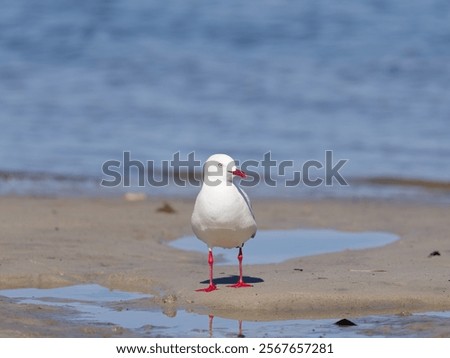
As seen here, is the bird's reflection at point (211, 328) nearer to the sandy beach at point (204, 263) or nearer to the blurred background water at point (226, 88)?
the sandy beach at point (204, 263)

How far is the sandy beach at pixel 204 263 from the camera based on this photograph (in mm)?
6992

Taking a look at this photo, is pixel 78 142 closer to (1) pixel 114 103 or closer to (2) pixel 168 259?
(1) pixel 114 103

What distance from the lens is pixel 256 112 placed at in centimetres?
1797

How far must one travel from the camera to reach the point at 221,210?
745 cm

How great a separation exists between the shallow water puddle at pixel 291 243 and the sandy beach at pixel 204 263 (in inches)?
7.4

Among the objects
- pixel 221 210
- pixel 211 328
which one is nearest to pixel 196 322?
pixel 211 328

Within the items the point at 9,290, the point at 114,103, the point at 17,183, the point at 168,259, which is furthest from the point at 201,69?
the point at 9,290

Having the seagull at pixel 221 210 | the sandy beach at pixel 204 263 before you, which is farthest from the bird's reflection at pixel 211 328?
the seagull at pixel 221 210

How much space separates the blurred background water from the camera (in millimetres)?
14984

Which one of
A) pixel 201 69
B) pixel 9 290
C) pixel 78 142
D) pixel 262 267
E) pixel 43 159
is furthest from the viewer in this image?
pixel 201 69

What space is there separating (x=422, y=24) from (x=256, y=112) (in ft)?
30.1
